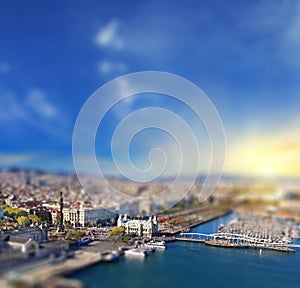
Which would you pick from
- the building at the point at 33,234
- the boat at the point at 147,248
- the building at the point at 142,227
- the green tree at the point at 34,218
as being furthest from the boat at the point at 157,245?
the green tree at the point at 34,218

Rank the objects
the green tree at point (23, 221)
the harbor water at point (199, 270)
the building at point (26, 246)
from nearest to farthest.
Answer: the harbor water at point (199, 270) < the building at point (26, 246) < the green tree at point (23, 221)

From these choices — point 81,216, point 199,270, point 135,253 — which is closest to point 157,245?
point 135,253

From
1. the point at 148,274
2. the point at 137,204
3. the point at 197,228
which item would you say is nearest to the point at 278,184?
the point at 148,274

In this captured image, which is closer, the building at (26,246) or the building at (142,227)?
the building at (26,246)

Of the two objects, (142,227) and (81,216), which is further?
(81,216)

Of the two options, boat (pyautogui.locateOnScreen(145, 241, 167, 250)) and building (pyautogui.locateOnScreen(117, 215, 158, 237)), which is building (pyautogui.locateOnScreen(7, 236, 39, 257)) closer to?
boat (pyautogui.locateOnScreen(145, 241, 167, 250))

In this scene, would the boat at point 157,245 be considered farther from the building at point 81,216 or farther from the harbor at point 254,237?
the building at point 81,216

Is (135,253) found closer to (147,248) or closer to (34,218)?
(147,248)

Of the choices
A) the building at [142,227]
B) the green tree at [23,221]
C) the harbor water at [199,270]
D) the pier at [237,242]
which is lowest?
the harbor water at [199,270]
